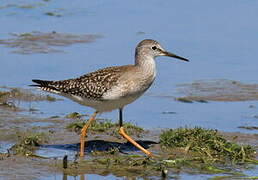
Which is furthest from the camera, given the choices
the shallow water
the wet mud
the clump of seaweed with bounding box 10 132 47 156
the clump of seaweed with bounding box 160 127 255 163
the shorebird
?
the shallow water

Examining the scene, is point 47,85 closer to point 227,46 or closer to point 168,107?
point 168,107

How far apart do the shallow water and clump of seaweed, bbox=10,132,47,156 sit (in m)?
1.55

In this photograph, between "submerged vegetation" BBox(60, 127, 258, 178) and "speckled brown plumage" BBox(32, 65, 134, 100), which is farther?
"speckled brown plumage" BBox(32, 65, 134, 100)

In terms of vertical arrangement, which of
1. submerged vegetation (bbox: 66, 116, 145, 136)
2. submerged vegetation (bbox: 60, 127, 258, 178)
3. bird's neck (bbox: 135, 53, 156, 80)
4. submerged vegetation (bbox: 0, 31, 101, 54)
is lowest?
submerged vegetation (bbox: 60, 127, 258, 178)

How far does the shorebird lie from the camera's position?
11.7 metres

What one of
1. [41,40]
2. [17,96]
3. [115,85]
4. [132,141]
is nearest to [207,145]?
[132,141]

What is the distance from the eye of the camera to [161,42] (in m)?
17.7

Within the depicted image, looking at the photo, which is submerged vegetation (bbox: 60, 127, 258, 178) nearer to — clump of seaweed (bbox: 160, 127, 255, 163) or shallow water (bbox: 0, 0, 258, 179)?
clump of seaweed (bbox: 160, 127, 255, 163)

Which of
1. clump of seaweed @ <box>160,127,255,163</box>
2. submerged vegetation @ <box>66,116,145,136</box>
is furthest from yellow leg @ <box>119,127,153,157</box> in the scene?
submerged vegetation @ <box>66,116,145,136</box>

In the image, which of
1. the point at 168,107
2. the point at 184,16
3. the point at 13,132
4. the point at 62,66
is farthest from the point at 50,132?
the point at 184,16

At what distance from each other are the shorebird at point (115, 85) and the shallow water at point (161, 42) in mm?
1649

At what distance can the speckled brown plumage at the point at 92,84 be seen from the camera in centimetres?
1184

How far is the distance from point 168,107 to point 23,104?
2.50m

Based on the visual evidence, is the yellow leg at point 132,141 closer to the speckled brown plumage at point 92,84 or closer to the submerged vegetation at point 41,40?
the speckled brown plumage at point 92,84
